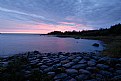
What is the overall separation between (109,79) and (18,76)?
447cm

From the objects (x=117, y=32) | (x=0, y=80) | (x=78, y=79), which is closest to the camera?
(x=0, y=80)

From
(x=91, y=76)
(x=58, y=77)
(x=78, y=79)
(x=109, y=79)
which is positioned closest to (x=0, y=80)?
(x=58, y=77)

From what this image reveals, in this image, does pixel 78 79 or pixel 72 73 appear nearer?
pixel 78 79

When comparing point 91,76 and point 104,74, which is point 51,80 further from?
point 104,74

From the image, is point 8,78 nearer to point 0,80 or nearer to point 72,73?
point 0,80

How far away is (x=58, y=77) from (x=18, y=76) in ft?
6.59

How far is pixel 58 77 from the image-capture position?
706 centimetres

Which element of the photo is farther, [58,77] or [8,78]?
[58,77]

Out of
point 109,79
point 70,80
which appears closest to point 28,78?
point 70,80

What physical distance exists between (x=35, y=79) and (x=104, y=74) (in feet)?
12.2

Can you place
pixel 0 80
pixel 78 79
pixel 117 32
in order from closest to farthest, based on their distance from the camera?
pixel 0 80, pixel 78 79, pixel 117 32

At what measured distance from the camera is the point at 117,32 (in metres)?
74.9

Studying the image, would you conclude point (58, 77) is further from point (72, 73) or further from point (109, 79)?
point (109, 79)

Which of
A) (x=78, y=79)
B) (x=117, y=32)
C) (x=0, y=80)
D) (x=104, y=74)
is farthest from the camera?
(x=117, y=32)
